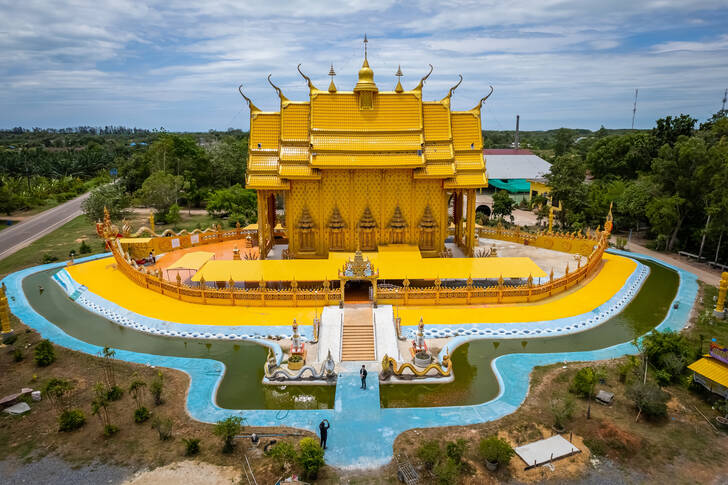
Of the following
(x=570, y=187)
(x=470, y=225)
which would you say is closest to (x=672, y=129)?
(x=570, y=187)

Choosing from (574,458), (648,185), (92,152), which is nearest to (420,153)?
(574,458)

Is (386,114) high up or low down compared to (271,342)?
up

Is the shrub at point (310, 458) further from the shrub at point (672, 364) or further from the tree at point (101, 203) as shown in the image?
the tree at point (101, 203)

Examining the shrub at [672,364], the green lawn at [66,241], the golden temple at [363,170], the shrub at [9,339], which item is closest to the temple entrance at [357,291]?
the golden temple at [363,170]

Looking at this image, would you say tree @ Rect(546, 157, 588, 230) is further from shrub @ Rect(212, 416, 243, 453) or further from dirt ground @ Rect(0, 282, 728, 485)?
shrub @ Rect(212, 416, 243, 453)

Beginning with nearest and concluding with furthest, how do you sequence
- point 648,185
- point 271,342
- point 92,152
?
1. point 271,342
2. point 648,185
3. point 92,152

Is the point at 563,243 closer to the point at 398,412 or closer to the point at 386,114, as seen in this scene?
the point at 386,114
